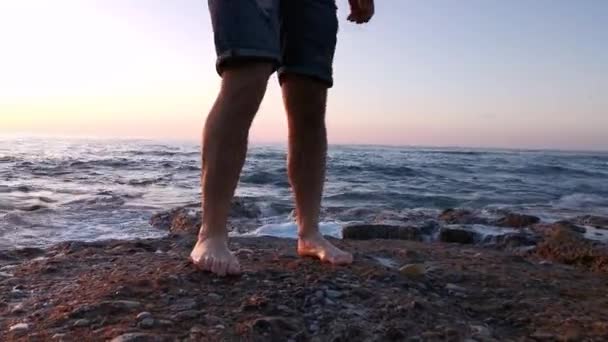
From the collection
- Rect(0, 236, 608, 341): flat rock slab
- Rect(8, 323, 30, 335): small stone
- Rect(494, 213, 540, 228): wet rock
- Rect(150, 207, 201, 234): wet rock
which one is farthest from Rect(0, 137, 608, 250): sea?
Rect(8, 323, 30, 335): small stone


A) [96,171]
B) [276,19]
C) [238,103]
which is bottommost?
[96,171]

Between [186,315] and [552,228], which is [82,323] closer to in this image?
[186,315]

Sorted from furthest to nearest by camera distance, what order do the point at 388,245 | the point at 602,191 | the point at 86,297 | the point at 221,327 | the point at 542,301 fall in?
the point at 602,191, the point at 388,245, the point at 542,301, the point at 86,297, the point at 221,327

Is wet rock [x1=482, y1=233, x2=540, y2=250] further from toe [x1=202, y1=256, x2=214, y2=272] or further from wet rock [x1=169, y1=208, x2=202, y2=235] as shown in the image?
toe [x1=202, y1=256, x2=214, y2=272]

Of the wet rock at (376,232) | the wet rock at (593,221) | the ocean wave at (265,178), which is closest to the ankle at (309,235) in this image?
the wet rock at (376,232)

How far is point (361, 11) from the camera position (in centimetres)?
304

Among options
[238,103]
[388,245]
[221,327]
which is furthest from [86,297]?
[388,245]

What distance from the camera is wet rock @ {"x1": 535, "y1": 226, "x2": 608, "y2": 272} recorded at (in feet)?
12.2

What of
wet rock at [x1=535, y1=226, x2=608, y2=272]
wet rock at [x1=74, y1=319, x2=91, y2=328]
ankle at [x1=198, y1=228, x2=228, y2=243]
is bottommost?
wet rock at [x1=535, y1=226, x2=608, y2=272]

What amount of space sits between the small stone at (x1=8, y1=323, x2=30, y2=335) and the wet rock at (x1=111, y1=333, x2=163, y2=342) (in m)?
0.39

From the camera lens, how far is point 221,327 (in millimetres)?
1910

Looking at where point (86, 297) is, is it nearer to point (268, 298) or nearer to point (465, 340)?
point (268, 298)

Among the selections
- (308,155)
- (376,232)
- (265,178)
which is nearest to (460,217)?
(376,232)

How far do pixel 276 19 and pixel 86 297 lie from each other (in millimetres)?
1360
